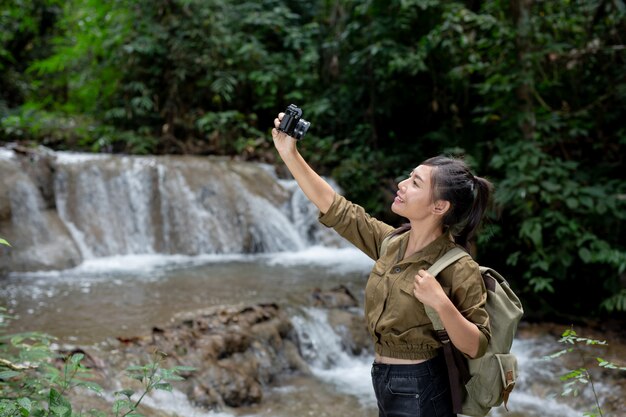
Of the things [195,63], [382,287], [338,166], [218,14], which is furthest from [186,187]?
[382,287]

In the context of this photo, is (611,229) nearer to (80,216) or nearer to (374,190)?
(374,190)

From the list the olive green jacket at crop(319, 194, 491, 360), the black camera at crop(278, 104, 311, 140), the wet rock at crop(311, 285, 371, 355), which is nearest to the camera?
the olive green jacket at crop(319, 194, 491, 360)

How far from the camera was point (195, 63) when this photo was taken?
1371 centimetres

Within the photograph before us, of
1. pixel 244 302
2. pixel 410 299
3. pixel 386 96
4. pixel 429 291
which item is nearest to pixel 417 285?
pixel 429 291

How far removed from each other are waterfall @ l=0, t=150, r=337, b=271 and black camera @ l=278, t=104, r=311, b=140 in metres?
6.92

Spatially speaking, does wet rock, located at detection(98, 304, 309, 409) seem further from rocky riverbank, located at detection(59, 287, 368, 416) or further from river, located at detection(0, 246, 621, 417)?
river, located at detection(0, 246, 621, 417)

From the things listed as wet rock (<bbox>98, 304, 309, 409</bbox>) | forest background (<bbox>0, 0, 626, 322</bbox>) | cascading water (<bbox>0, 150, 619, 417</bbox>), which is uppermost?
forest background (<bbox>0, 0, 626, 322</bbox>)

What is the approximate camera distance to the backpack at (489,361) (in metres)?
1.86

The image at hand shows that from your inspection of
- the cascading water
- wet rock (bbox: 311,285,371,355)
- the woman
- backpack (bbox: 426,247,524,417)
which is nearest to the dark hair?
A: the woman

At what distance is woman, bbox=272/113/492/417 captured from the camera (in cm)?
190

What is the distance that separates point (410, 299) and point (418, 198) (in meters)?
0.35

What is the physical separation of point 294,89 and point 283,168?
3.42 metres

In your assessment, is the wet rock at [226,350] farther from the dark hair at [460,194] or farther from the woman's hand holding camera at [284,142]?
the dark hair at [460,194]

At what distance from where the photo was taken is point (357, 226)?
229 cm
